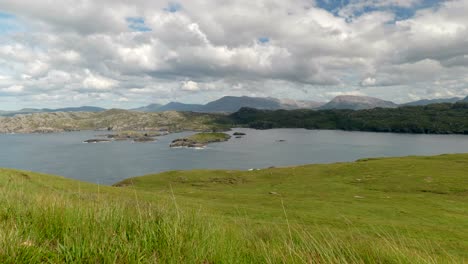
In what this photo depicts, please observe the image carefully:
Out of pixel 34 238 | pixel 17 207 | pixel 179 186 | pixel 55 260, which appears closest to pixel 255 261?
pixel 55 260

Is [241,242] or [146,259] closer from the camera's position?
[146,259]

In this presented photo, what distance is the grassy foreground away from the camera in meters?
5.95

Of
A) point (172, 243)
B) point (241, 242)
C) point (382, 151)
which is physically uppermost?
point (172, 243)

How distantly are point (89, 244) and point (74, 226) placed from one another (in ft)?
3.88

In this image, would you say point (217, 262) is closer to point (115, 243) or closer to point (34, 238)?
point (115, 243)

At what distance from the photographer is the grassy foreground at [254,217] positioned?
5.95 metres

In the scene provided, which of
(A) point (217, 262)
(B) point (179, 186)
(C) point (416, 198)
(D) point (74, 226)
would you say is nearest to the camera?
(A) point (217, 262)

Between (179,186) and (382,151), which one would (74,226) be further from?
(382,151)

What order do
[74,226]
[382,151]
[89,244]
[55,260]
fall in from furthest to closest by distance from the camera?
1. [382,151]
2. [74,226]
3. [89,244]
4. [55,260]

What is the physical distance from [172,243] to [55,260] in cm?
213

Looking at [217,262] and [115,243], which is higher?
[115,243]

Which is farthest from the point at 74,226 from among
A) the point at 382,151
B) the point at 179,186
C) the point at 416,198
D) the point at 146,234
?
the point at 382,151

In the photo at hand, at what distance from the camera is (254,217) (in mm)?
28703

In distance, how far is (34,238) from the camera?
5.98 meters
